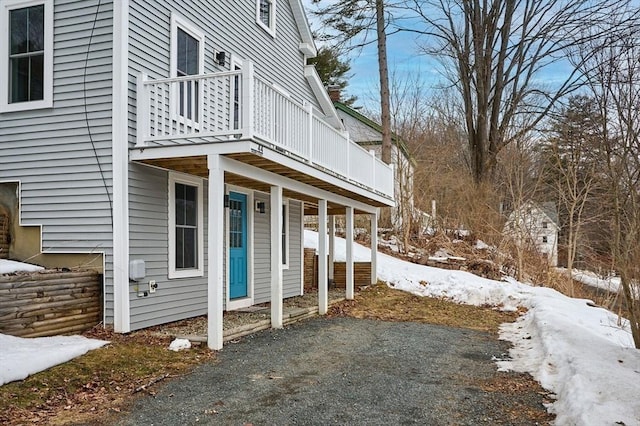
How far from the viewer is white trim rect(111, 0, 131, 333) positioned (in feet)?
23.5

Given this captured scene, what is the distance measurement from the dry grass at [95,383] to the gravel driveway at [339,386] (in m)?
0.27

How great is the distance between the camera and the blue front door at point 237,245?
10.1m

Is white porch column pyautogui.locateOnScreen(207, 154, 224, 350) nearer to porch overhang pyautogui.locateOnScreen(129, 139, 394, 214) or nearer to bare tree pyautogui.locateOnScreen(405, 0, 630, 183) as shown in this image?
porch overhang pyautogui.locateOnScreen(129, 139, 394, 214)

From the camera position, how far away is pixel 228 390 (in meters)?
5.24

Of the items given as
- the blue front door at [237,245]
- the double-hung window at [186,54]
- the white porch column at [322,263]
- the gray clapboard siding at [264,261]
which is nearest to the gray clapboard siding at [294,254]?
the gray clapboard siding at [264,261]

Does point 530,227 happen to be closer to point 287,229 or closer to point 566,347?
point 287,229

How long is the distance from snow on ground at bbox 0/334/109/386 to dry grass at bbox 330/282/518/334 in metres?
5.54

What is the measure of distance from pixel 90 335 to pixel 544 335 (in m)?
6.42

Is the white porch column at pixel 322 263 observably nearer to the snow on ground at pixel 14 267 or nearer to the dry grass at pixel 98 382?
the dry grass at pixel 98 382

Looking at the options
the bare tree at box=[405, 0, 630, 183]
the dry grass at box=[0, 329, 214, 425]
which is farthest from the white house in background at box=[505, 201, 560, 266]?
the dry grass at box=[0, 329, 214, 425]

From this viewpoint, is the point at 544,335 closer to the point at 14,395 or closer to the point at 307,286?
the point at 14,395

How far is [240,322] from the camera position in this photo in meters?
8.56

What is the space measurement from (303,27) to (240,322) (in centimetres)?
819

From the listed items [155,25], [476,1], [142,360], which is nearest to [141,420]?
[142,360]
